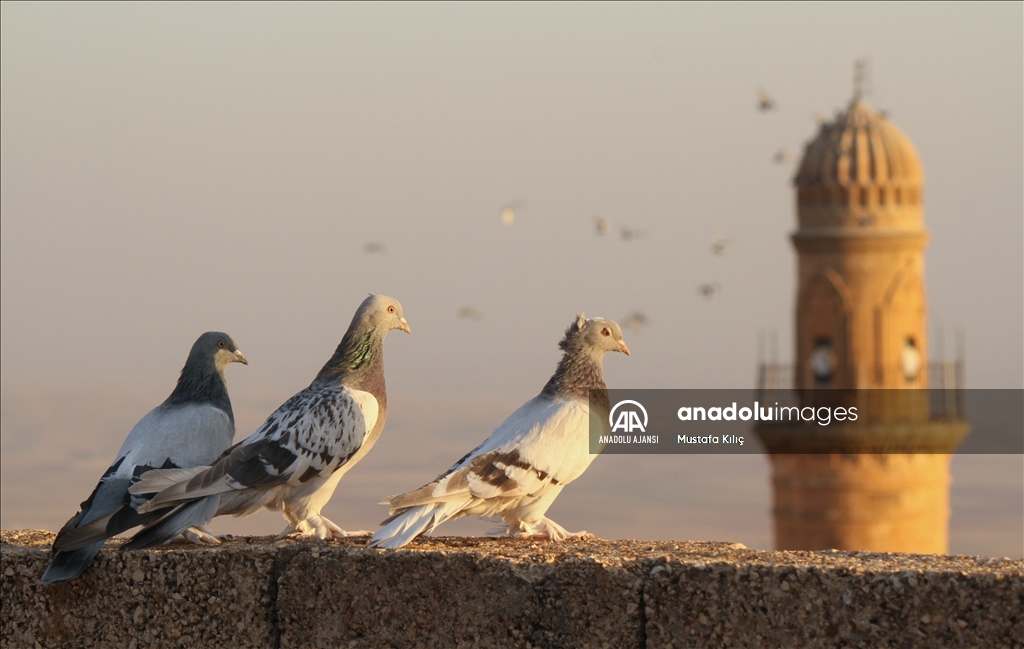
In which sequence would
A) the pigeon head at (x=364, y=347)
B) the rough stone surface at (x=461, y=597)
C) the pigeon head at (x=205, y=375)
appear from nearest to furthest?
the rough stone surface at (x=461, y=597) < the pigeon head at (x=364, y=347) < the pigeon head at (x=205, y=375)

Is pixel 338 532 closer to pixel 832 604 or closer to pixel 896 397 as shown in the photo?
pixel 832 604

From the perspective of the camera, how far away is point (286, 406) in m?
7.36

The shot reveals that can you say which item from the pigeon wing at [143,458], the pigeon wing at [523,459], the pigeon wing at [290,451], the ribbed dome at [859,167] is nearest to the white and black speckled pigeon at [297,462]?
the pigeon wing at [290,451]

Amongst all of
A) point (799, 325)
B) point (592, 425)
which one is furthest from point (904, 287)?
point (592, 425)

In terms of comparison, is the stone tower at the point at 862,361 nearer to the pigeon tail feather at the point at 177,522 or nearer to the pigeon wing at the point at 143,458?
the pigeon wing at the point at 143,458

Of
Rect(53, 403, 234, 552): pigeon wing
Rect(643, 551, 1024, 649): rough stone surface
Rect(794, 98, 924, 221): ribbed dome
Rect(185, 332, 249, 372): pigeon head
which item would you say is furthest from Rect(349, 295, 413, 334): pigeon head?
Rect(794, 98, 924, 221): ribbed dome

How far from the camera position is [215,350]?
25.7ft

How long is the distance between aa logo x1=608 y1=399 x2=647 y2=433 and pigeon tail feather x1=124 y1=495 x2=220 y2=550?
2.27 metres

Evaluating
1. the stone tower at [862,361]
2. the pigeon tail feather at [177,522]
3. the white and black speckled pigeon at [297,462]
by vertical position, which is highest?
the stone tower at [862,361]

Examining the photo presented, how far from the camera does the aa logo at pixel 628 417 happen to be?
8.20 meters

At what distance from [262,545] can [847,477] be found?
136ft

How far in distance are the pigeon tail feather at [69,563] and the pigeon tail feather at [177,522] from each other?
193mm

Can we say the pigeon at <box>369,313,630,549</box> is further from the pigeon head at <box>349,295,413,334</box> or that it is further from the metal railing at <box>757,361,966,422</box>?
the metal railing at <box>757,361,966,422</box>

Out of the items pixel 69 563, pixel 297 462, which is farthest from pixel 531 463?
pixel 69 563
